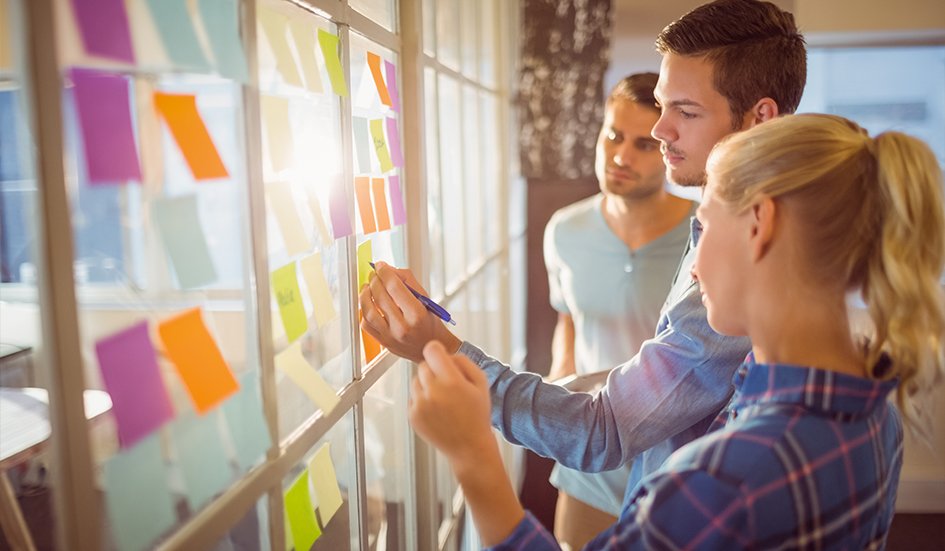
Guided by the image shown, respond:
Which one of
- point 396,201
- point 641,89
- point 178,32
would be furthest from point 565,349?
point 178,32

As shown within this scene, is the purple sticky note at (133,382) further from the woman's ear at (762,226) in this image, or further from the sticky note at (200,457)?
the woman's ear at (762,226)

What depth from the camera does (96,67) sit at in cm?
53

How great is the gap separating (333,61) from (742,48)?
0.66 metres

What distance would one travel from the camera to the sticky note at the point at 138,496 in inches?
22.5

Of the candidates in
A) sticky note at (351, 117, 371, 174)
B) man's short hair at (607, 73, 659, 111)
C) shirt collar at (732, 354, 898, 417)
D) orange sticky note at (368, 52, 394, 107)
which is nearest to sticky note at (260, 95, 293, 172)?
sticky note at (351, 117, 371, 174)

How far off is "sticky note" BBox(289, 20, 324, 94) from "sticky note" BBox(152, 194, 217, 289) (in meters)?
0.31

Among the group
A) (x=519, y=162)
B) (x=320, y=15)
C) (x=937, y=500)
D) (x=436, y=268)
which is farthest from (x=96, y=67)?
(x=937, y=500)

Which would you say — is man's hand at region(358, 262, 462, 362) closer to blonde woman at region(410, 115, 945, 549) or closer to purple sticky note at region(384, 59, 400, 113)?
blonde woman at region(410, 115, 945, 549)

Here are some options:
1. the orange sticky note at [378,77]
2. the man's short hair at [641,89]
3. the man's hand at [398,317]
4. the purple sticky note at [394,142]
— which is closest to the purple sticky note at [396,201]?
the purple sticky note at [394,142]

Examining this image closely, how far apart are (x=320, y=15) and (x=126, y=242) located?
502 mm

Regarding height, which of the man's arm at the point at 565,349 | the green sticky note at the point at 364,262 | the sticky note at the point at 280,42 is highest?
the sticky note at the point at 280,42

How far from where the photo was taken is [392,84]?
128 centimetres

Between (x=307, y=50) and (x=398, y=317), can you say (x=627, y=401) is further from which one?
(x=307, y=50)

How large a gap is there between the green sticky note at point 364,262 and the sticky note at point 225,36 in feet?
1.30
